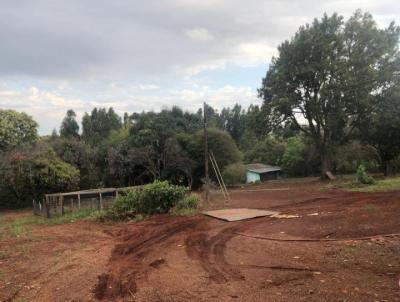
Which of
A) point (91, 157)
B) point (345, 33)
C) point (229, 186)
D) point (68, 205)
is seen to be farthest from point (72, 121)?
point (345, 33)

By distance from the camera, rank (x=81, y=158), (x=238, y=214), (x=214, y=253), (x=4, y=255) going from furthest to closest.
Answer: (x=81, y=158), (x=238, y=214), (x=4, y=255), (x=214, y=253)

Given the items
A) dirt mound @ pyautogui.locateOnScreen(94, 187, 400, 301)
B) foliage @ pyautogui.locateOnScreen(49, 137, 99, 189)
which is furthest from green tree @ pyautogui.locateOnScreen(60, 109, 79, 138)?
dirt mound @ pyautogui.locateOnScreen(94, 187, 400, 301)

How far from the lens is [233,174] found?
1278 inches

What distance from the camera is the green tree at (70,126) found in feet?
169

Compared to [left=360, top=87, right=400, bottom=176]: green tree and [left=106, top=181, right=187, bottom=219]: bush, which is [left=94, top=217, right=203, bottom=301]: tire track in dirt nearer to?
[left=106, top=181, right=187, bottom=219]: bush

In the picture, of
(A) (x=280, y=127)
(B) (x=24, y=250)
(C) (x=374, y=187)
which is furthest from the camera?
(A) (x=280, y=127)

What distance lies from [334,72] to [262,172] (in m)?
23.7

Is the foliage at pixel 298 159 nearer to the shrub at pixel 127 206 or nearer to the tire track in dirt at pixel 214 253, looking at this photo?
the shrub at pixel 127 206

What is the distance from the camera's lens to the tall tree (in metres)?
25.6

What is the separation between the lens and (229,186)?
32812 mm

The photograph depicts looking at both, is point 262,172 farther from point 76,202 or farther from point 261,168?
point 76,202

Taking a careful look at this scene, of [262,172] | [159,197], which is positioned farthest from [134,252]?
[262,172]

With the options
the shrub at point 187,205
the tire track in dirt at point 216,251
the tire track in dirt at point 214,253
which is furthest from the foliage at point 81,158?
the tire track in dirt at point 214,253

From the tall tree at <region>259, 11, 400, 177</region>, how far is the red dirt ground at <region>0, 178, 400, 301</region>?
605 inches
